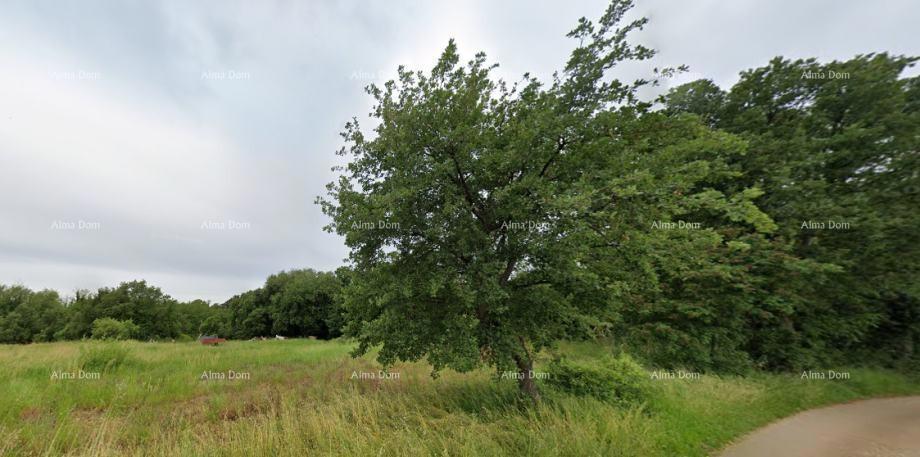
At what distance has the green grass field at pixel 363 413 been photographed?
16.3 ft

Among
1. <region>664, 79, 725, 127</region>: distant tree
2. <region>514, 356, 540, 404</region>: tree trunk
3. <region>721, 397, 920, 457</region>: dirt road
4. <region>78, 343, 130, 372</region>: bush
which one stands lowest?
<region>721, 397, 920, 457</region>: dirt road

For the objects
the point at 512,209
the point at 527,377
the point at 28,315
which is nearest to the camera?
the point at 512,209

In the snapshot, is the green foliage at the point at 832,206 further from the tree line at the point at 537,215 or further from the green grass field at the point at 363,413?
the green grass field at the point at 363,413

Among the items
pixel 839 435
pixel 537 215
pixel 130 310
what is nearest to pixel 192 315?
pixel 130 310

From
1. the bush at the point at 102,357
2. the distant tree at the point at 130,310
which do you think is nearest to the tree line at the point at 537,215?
the bush at the point at 102,357

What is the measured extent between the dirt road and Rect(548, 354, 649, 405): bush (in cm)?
188

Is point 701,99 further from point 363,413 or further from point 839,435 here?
point 363,413

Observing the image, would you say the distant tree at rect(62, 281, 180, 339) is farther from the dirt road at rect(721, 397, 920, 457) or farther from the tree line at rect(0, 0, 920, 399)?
the dirt road at rect(721, 397, 920, 457)

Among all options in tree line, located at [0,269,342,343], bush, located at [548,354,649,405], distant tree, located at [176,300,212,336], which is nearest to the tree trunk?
bush, located at [548,354,649,405]

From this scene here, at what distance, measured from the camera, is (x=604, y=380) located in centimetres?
771

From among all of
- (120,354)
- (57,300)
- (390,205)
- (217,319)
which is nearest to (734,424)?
(390,205)

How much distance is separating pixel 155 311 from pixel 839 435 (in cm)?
7673

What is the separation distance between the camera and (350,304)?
23.8 feet

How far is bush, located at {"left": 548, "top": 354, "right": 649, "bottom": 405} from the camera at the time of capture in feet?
23.9
